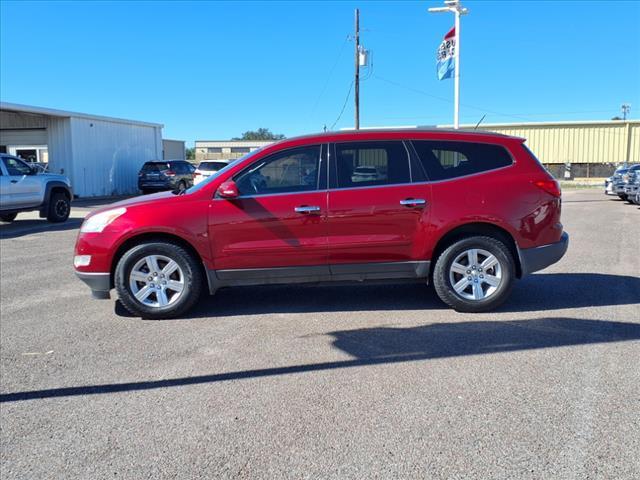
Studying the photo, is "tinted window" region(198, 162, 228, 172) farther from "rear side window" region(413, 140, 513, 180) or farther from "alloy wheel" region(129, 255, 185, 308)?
"rear side window" region(413, 140, 513, 180)

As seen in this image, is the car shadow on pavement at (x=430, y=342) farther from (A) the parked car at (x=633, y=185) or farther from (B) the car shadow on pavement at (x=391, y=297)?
(A) the parked car at (x=633, y=185)

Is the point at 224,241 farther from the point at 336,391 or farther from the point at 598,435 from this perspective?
the point at 598,435

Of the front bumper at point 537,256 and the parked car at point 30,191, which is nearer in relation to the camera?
the front bumper at point 537,256

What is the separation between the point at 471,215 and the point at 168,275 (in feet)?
10.2

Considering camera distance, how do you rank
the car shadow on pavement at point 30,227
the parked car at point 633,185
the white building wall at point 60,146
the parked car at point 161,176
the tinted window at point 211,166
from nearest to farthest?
the car shadow on pavement at point 30,227
the parked car at point 633,185
the tinted window at point 211,166
the white building wall at point 60,146
the parked car at point 161,176

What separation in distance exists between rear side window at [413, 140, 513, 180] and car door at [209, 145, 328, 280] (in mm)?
1067

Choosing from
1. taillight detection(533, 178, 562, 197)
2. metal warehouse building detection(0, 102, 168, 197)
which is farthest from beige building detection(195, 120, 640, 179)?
taillight detection(533, 178, 562, 197)

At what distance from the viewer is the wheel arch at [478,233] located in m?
5.61

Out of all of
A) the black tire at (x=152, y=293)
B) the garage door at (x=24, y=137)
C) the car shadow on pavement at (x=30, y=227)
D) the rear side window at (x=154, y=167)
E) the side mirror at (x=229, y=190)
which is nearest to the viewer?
the side mirror at (x=229, y=190)

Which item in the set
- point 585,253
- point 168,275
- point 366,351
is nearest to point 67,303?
point 168,275

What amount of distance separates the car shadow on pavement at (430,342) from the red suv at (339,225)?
0.56 meters

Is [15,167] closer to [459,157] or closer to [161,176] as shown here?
[161,176]

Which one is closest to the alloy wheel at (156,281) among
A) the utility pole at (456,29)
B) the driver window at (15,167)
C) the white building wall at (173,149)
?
the driver window at (15,167)

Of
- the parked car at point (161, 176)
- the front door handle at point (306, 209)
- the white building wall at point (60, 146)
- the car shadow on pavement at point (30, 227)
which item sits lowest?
the car shadow on pavement at point (30, 227)
